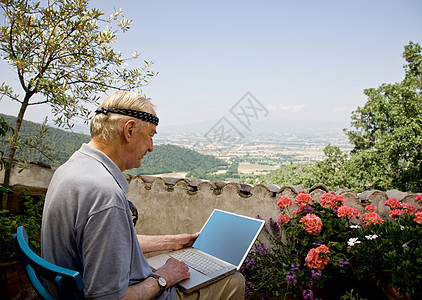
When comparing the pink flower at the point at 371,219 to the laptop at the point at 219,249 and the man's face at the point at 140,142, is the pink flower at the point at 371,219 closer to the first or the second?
the laptop at the point at 219,249

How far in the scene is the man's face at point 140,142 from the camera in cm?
122

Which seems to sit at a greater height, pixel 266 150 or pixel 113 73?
pixel 113 73

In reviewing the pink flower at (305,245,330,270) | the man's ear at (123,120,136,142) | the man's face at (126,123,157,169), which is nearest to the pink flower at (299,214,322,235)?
the pink flower at (305,245,330,270)

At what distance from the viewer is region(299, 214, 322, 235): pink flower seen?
7.00 feet

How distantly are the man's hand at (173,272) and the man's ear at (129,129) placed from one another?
595 millimetres

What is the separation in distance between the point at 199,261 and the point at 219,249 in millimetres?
162

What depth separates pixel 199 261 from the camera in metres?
1.58

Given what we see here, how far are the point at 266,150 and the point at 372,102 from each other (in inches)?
204

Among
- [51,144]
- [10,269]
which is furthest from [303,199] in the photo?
[51,144]

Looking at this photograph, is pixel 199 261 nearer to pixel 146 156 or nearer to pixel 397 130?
pixel 146 156

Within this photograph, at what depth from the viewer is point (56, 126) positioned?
113 inches

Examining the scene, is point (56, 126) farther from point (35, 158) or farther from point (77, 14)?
point (77, 14)

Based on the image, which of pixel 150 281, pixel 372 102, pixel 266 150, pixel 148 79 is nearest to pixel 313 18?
pixel 372 102

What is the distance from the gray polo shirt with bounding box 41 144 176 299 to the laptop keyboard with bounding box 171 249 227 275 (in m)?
0.61
